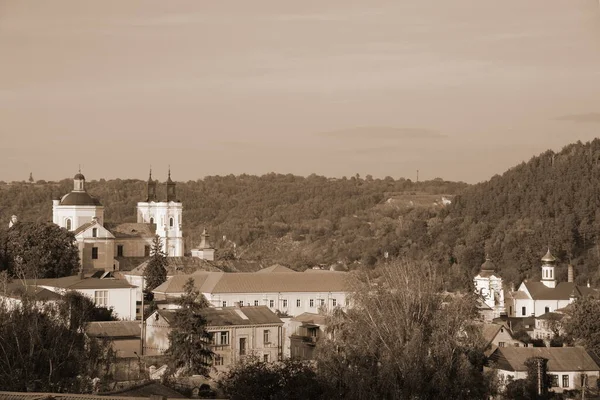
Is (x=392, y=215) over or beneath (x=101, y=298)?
over

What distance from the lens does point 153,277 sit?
51750mm

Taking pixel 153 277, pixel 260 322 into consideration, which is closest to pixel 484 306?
pixel 153 277

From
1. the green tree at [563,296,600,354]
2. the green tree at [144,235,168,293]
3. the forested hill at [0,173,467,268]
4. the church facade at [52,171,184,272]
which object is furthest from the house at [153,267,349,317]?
the forested hill at [0,173,467,268]

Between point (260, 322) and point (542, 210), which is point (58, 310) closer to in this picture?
point (260, 322)

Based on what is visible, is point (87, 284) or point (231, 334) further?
point (87, 284)

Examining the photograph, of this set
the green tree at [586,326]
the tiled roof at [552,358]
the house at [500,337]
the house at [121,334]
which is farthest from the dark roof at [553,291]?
the house at [121,334]

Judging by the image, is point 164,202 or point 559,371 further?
point 164,202

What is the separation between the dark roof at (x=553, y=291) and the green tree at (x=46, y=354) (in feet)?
102

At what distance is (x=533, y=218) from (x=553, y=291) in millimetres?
29095

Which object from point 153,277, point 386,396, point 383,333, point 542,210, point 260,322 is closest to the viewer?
point 386,396

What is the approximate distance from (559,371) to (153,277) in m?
22.9

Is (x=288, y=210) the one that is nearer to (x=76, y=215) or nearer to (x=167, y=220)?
(x=167, y=220)

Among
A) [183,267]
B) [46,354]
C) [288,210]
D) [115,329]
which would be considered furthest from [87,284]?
[288,210]

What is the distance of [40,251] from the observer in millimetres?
54562
